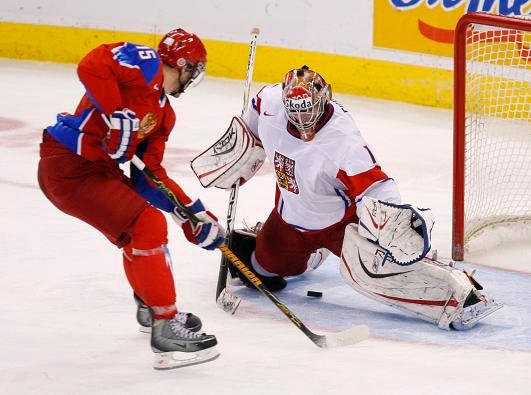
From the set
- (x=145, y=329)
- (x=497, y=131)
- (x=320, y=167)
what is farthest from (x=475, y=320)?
(x=497, y=131)

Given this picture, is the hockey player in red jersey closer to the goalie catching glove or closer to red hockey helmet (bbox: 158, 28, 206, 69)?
red hockey helmet (bbox: 158, 28, 206, 69)

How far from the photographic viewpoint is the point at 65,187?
3285 mm

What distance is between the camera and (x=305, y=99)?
3.60 m

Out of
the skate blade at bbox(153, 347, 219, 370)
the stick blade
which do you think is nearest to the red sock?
the skate blade at bbox(153, 347, 219, 370)

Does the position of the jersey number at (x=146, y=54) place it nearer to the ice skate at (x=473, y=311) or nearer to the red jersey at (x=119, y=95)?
the red jersey at (x=119, y=95)

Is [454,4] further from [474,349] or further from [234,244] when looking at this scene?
[474,349]

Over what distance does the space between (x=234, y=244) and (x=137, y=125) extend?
1077mm

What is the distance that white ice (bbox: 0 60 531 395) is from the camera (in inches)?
125

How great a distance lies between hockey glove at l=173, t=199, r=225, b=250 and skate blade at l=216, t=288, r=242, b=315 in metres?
0.42

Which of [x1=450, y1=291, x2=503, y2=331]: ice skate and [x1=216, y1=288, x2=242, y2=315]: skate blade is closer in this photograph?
[x1=450, y1=291, x2=503, y2=331]: ice skate

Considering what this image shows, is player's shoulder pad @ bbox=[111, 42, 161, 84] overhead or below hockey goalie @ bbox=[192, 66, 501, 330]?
overhead

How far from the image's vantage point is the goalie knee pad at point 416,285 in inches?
143

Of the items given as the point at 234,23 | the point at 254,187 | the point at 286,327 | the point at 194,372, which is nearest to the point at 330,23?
the point at 234,23

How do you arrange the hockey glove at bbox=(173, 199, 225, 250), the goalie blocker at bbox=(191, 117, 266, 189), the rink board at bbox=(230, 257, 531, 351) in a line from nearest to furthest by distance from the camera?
the hockey glove at bbox=(173, 199, 225, 250) < the rink board at bbox=(230, 257, 531, 351) < the goalie blocker at bbox=(191, 117, 266, 189)
